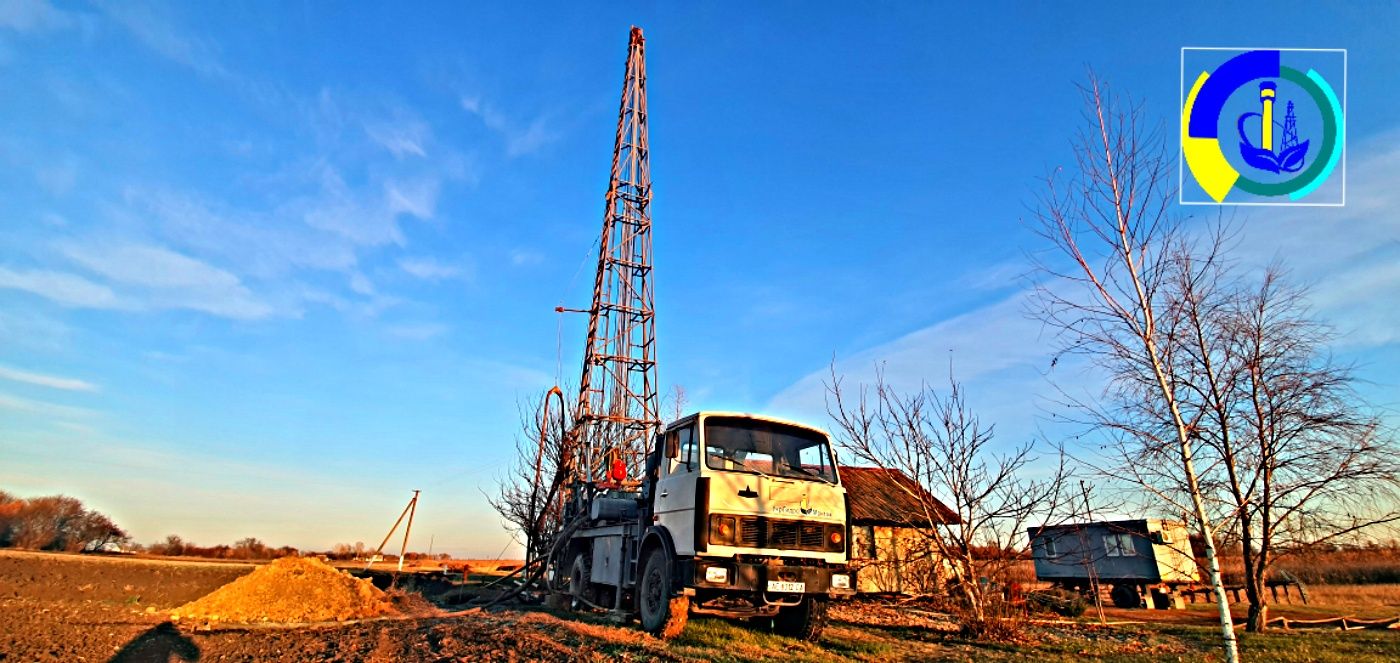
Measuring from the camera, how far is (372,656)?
878cm

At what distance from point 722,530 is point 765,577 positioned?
86 centimetres

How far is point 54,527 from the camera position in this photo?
51844 mm

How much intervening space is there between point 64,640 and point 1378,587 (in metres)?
Result: 52.0

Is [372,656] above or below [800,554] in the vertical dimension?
below

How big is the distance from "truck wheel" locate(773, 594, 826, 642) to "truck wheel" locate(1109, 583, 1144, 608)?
70.9ft

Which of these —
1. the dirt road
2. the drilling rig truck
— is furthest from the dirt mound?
the drilling rig truck

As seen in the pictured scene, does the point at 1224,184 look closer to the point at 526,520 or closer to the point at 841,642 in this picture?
the point at 841,642

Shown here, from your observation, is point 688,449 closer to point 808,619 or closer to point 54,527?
point 808,619

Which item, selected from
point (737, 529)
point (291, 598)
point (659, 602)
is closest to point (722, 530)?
point (737, 529)

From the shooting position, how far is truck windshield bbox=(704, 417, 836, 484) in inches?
377

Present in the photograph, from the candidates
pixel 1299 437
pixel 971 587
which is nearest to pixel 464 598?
pixel 971 587

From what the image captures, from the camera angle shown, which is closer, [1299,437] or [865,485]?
[1299,437]

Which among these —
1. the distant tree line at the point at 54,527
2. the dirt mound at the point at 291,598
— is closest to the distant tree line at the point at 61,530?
the distant tree line at the point at 54,527

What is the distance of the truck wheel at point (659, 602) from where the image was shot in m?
8.94
